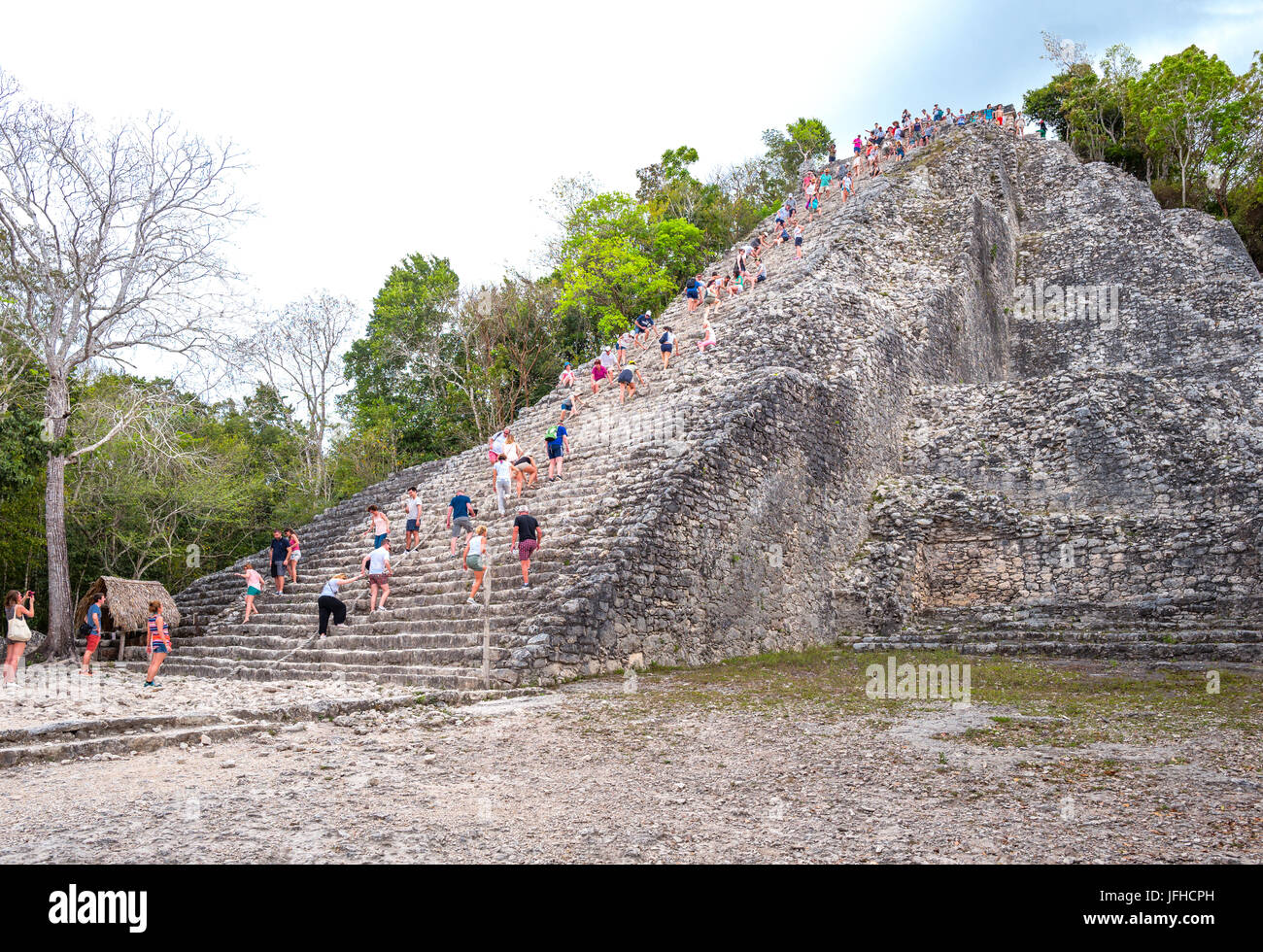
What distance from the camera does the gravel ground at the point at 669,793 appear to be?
137 inches

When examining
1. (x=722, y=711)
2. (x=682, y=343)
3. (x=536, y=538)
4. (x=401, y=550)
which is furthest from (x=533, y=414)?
(x=722, y=711)

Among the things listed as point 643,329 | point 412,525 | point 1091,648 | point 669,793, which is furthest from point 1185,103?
point 669,793

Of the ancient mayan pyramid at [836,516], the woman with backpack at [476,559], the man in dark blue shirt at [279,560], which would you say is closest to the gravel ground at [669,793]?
the ancient mayan pyramid at [836,516]

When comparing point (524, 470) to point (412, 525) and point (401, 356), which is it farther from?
point (401, 356)

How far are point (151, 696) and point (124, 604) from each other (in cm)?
647

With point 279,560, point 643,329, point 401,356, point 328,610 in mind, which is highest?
point 401,356

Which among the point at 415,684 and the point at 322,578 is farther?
the point at 322,578

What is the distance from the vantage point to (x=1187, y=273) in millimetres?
22438

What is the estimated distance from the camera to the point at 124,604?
14.3 m

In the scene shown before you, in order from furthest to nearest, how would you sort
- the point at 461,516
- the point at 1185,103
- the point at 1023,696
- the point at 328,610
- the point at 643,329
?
the point at 1185,103
the point at 643,329
the point at 461,516
the point at 328,610
the point at 1023,696

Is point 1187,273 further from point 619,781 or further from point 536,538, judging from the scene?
point 619,781

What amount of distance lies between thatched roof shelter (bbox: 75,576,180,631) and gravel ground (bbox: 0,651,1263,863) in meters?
9.95

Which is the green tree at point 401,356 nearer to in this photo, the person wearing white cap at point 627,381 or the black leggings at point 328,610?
the person wearing white cap at point 627,381

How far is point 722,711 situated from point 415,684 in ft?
11.7
